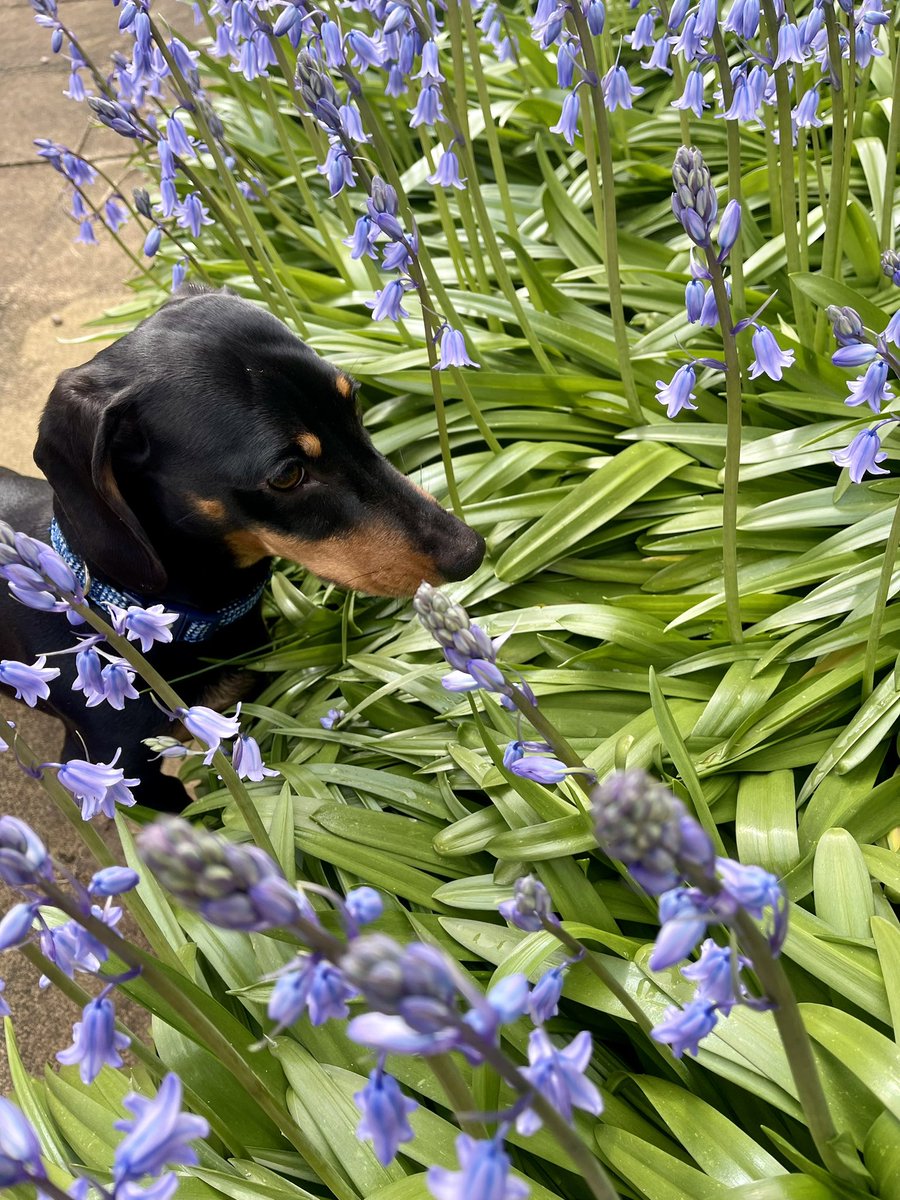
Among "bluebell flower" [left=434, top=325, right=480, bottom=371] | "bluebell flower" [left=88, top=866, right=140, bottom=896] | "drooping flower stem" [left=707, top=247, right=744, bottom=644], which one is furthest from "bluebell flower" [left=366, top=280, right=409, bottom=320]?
"bluebell flower" [left=88, top=866, right=140, bottom=896]

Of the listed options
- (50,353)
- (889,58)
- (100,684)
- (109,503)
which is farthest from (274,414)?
(50,353)

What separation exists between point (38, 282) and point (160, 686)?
17.5 ft

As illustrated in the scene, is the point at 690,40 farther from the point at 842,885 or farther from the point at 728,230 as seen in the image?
the point at 842,885

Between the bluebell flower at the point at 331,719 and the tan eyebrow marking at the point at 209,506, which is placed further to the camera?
the bluebell flower at the point at 331,719

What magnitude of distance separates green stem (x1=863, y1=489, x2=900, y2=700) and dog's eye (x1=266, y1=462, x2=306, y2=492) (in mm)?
1532

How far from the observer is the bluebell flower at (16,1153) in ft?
3.16

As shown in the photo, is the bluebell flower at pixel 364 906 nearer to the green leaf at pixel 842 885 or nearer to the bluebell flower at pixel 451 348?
the green leaf at pixel 842 885

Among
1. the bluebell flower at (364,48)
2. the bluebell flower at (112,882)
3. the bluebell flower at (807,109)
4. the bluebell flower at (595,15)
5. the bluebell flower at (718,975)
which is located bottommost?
the bluebell flower at (718,975)

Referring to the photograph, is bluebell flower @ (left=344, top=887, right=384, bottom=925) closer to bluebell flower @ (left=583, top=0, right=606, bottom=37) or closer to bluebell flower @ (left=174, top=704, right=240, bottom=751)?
bluebell flower @ (left=174, top=704, right=240, bottom=751)

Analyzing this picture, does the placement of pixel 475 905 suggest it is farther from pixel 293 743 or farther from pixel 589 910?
pixel 293 743

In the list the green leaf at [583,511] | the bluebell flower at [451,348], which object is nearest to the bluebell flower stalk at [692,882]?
the bluebell flower at [451,348]

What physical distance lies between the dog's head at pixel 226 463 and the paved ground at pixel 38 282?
1.26m

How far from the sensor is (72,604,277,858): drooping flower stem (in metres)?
1.70

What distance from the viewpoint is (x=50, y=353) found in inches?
234
